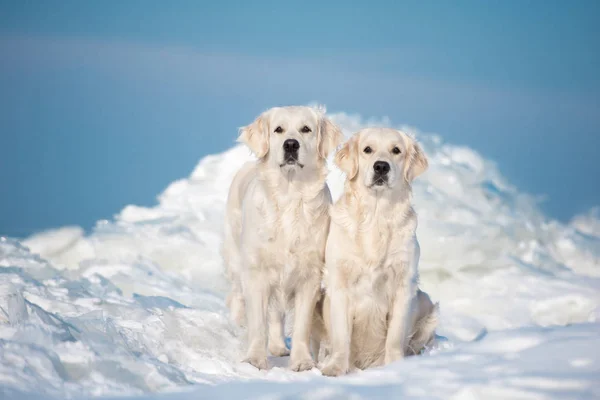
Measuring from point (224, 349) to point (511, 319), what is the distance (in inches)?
327

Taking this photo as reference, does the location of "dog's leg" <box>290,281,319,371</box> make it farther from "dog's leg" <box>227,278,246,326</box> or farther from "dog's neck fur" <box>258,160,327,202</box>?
"dog's leg" <box>227,278,246,326</box>

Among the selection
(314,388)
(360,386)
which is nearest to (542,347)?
(360,386)

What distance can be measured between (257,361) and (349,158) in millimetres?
1637

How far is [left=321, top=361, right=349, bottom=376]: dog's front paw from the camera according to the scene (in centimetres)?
524

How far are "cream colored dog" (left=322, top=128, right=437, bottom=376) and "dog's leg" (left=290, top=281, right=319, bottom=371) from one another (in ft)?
0.44

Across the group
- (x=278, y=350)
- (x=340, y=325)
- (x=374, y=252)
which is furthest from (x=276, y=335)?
(x=374, y=252)

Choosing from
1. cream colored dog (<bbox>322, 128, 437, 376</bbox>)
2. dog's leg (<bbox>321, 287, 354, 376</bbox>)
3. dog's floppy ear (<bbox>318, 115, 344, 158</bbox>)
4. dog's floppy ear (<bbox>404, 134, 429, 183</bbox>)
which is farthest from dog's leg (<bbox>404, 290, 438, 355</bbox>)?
dog's floppy ear (<bbox>318, 115, 344, 158</bbox>)

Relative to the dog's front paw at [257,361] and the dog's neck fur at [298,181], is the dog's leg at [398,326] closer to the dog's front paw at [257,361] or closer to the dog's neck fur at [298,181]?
the dog's front paw at [257,361]

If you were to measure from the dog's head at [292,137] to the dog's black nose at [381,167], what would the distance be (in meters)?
0.51

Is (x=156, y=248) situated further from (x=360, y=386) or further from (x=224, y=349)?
(x=360, y=386)

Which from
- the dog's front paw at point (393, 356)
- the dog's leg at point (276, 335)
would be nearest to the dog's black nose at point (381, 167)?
the dog's front paw at point (393, 356)

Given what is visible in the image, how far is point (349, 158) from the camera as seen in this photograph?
18.7 ft

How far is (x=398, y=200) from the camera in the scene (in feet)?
18.5

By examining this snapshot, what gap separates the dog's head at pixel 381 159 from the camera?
18.0ft
